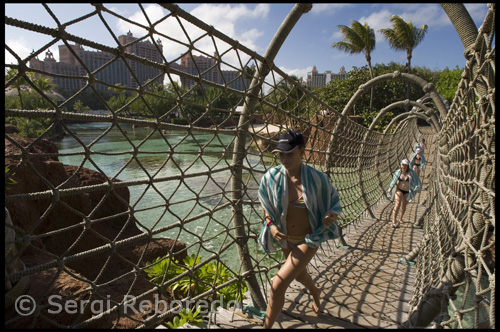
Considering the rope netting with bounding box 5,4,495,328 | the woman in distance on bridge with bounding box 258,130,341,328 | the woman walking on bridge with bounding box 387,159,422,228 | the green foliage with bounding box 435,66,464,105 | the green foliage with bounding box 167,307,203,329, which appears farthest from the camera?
the green foliage with bounding box 435,66,464,105

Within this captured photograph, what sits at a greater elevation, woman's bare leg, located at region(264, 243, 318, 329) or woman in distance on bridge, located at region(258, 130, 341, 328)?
woman in distance on bridge, located at region(258, 130, 341, 328)

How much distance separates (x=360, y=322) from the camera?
179 centimetres

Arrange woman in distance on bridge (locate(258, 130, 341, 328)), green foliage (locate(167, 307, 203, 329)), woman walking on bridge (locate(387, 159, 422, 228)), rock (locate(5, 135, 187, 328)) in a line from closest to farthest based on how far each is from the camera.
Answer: woman in distance on bridge (locate(258, 130, 341, 328)) → green foliage (locate(167, 307, 203, 329)) → rock (locate(5, 135, 187, 328)) → woman walking on bridge (locate(387, 159, 422, 228))

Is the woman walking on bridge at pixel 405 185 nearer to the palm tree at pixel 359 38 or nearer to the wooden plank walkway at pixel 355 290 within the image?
the wooden plank walkway at pixel 355 290

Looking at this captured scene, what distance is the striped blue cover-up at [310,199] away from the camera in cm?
145

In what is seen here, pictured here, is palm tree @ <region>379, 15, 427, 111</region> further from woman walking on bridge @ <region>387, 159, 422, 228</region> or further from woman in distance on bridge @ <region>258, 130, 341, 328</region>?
woman in distance on bridge @ <region>258, 130, 341, 328</region>

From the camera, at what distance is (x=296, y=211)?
1490 mm

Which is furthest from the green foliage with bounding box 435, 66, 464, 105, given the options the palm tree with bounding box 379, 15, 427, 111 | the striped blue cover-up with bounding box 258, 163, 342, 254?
the striped blue cover-up with bounding box 258, 163, 342, 254

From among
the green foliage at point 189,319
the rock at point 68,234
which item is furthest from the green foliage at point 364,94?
the green foliage at point 189,319

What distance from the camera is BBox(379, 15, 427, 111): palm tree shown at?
56.0ft

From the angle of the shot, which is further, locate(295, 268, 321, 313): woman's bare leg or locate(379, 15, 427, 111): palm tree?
locate(379, 15, 427, 111): palm tree

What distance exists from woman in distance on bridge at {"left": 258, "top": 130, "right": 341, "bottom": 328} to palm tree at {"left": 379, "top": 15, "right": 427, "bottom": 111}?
1858 cm

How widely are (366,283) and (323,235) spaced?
1.09 meters

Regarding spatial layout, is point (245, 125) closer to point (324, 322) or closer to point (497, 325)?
point (324, 322)
